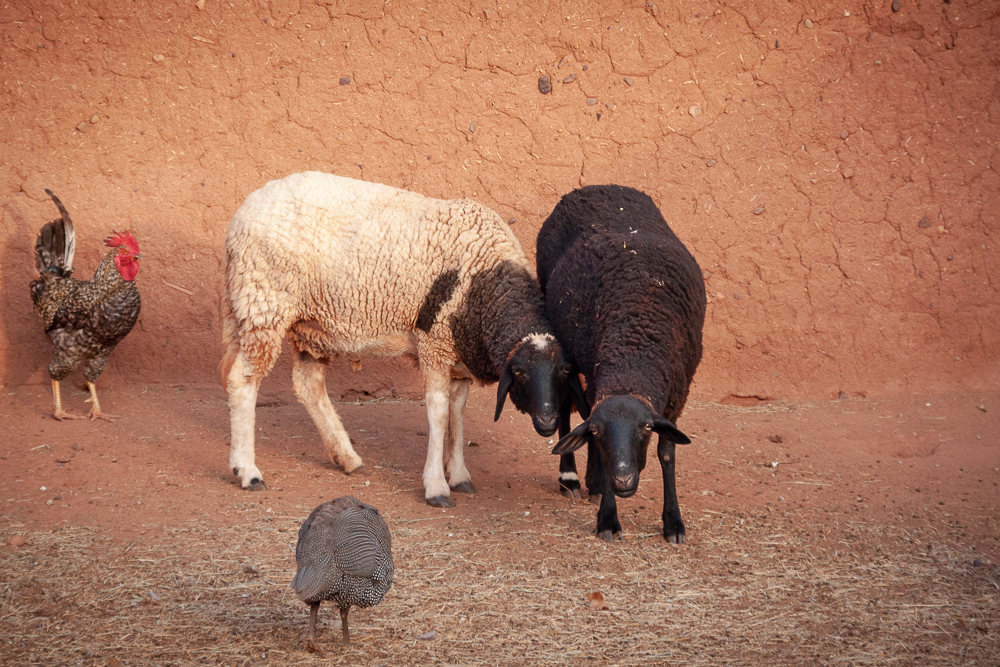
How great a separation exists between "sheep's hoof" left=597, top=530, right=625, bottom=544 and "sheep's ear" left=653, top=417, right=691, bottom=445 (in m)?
0.69

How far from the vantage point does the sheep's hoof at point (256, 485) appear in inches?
194

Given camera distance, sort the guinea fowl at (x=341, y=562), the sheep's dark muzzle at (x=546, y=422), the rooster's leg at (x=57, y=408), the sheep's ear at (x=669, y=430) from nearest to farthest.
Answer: the guinea fowl at (x=341, y=562) → the sheep's ear at (x=669, y=430) → the sheep's dark muzzle at (x=546, y=422) → the rooster's leg at (x=57, y=408)

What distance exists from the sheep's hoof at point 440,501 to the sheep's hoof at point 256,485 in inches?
42.9

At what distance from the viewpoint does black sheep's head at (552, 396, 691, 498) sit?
370 centimetres

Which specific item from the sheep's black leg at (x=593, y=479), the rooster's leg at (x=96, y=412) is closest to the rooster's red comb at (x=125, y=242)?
the rooster's leg at (x=96, y=412)

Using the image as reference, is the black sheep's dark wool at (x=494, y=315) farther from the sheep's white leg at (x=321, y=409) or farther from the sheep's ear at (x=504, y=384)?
the sheep's white leg at (x=321, y=409)

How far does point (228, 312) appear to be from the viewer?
209 inches

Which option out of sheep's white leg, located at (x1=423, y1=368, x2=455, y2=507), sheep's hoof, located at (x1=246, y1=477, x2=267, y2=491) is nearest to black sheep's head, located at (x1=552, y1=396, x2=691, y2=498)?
sheep's white leg, located at (x1=423, y1=368, x2=455, y2=507)

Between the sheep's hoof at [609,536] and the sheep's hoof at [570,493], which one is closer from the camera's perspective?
the sheep's hoof at [609,536]

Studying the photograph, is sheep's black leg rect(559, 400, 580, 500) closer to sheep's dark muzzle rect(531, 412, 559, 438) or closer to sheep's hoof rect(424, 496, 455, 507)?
sheep's dark muzzle rect(531, 412, 559, 438)

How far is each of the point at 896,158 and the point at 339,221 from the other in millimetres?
5099

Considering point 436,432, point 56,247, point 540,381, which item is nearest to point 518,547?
point 540,381

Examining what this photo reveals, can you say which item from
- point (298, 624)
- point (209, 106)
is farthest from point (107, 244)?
point (298, 624)

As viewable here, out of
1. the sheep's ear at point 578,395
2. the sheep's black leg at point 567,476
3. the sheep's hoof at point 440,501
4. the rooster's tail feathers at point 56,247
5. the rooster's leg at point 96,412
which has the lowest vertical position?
the rooster's leg at point 96,412
